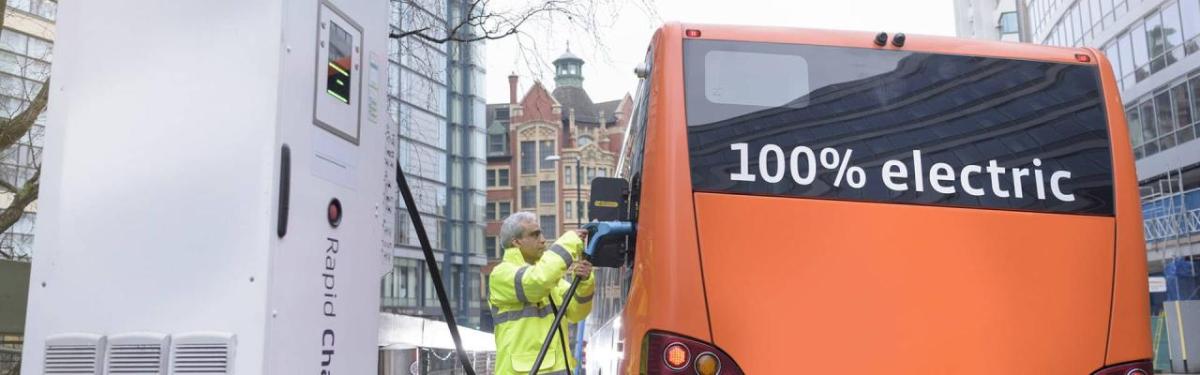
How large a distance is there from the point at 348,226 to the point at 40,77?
754 centimetres

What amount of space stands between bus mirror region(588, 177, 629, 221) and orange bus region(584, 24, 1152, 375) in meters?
0.37

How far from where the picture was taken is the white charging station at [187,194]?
259 centimetres

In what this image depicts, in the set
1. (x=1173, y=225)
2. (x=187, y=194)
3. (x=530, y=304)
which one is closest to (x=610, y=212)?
(x=530, y=304)

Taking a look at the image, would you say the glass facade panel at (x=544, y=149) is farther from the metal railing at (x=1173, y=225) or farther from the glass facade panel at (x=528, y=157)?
the metal railing at (x=1173, y=225)

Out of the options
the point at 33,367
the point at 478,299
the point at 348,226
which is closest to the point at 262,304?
the point at 348,226

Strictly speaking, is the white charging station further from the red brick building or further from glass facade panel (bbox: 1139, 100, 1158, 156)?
the red brick building

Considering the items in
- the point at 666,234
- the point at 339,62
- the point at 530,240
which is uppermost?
the point at 339,62

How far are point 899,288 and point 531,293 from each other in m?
2.04

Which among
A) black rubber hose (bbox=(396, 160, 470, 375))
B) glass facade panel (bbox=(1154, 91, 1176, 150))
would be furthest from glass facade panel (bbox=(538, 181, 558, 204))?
black rubber hose (bbox=(396, 160, 470, 375))

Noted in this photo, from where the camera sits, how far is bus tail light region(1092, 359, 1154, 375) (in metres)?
4.77

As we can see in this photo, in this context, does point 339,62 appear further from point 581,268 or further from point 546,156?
point 546,156

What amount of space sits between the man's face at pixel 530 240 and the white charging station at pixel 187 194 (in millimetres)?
3361

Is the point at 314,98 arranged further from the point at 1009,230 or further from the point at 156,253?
the point at 1009,230

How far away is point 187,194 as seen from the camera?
8.68ft
